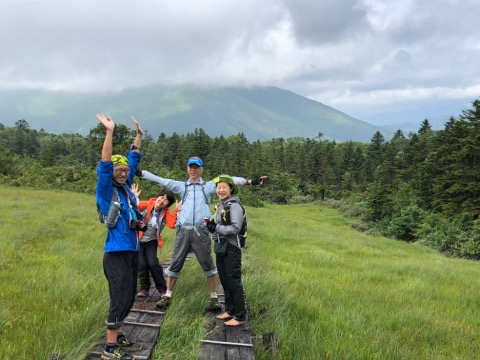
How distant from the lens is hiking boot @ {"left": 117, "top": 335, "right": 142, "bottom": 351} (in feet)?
13.2

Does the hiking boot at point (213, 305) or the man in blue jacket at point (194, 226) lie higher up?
the man in blue jacket at point (194, 226)

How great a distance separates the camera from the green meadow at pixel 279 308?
4477 mm

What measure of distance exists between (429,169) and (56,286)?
3689 cm

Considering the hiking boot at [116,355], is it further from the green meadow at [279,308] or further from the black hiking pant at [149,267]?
the black hiking pant at [149,267]

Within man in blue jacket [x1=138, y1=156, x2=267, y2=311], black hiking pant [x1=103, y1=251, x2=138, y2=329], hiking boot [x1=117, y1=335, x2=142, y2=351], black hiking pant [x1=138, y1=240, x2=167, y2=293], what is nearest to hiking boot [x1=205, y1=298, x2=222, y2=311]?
man in blue jacket [x1=138, y1=156, x2=267, y2=311]

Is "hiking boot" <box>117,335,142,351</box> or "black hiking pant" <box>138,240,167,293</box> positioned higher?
"black hiking pant" <box>138,240,167,293</box>

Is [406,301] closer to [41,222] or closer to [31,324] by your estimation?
[31,324]

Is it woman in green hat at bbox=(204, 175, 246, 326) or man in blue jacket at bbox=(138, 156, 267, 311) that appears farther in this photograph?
man in blue jacket at bbox=(138, 156, 267, 311)

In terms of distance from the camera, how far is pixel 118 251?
3957 mm

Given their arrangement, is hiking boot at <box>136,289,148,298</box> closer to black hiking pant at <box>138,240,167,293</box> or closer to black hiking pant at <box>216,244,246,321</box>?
black hiking pant at <box>138,240,167,293</box>

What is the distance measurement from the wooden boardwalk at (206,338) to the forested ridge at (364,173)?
22958mm

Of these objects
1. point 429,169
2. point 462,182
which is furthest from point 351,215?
point 462,182

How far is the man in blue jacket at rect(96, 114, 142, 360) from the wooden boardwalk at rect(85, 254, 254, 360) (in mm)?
183

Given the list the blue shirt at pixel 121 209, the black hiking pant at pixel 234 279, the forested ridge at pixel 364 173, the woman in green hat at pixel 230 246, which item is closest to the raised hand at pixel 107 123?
the blue shirt at pixel 121 209
